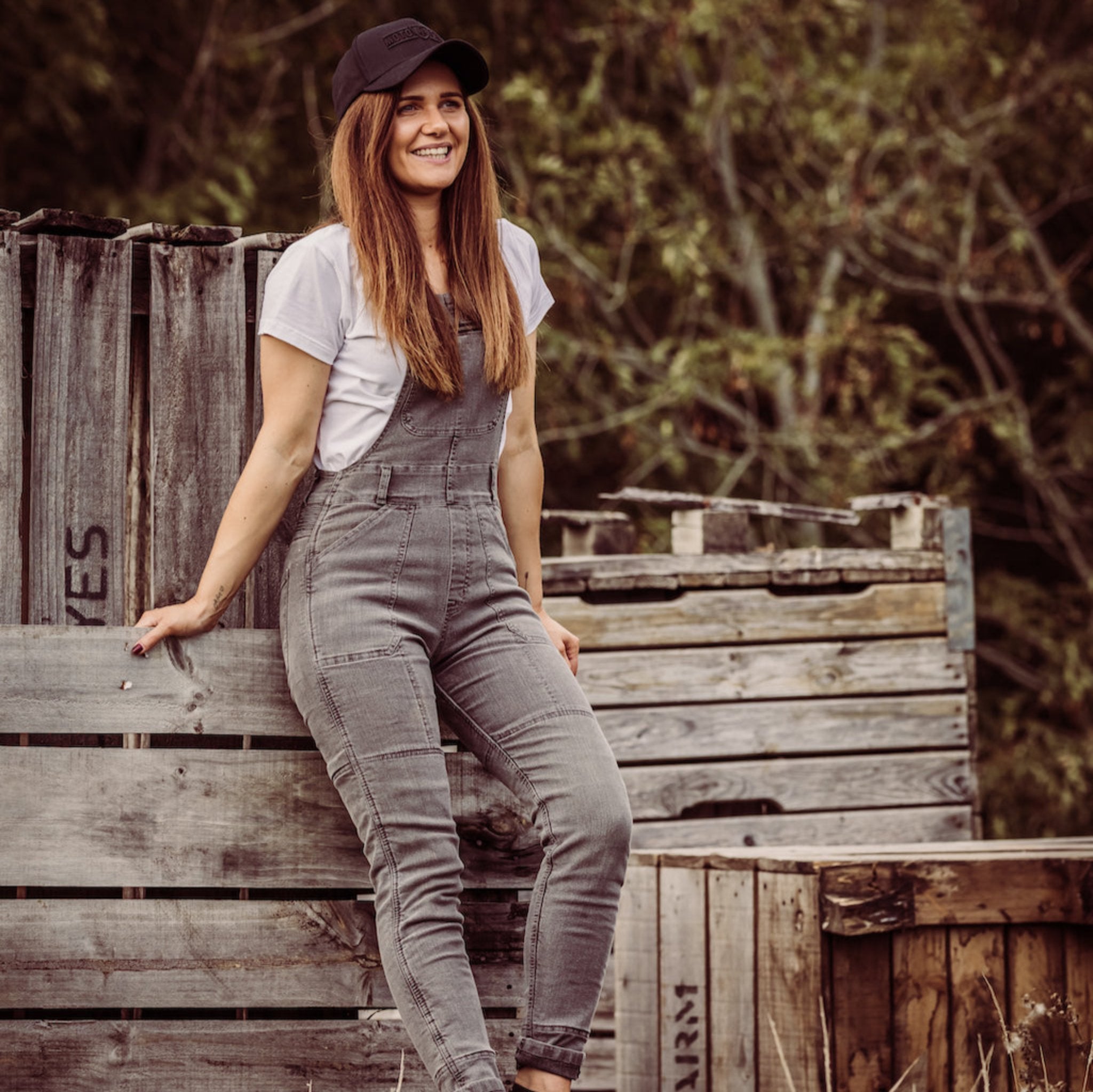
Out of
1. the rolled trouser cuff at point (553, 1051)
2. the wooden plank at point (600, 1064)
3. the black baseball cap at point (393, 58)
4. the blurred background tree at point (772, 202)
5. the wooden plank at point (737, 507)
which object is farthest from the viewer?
the blurred background tree at point (772, 202)

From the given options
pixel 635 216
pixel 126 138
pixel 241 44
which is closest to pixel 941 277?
pixel 635 216

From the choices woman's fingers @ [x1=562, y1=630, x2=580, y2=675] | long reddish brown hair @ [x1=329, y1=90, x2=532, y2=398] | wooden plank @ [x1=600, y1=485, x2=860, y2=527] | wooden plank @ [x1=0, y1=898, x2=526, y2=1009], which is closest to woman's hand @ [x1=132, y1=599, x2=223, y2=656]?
wooden plank @ [x1=0, y1=898, x2=526, y2=1009]

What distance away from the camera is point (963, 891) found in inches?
154

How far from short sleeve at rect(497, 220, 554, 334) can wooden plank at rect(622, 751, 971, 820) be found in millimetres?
2527

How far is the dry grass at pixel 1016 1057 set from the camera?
359 centimetres

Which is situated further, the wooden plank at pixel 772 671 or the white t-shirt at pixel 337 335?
the wooden plank at pixel 772 671

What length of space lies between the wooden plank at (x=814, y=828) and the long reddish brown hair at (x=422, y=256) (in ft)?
9.06

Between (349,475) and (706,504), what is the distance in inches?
120

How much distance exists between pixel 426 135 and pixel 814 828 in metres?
3.39

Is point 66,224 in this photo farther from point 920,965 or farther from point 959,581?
point 959,581

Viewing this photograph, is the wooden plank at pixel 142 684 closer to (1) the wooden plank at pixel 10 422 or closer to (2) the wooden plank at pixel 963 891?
(1) the wooden plank at pixel 10 422

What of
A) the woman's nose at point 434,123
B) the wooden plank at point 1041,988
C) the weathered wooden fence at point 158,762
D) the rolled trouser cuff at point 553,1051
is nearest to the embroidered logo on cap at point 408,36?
the woman's nose at point 434,123

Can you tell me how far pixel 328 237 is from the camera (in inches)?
126

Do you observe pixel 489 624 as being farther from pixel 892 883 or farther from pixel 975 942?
pixel 975 942
